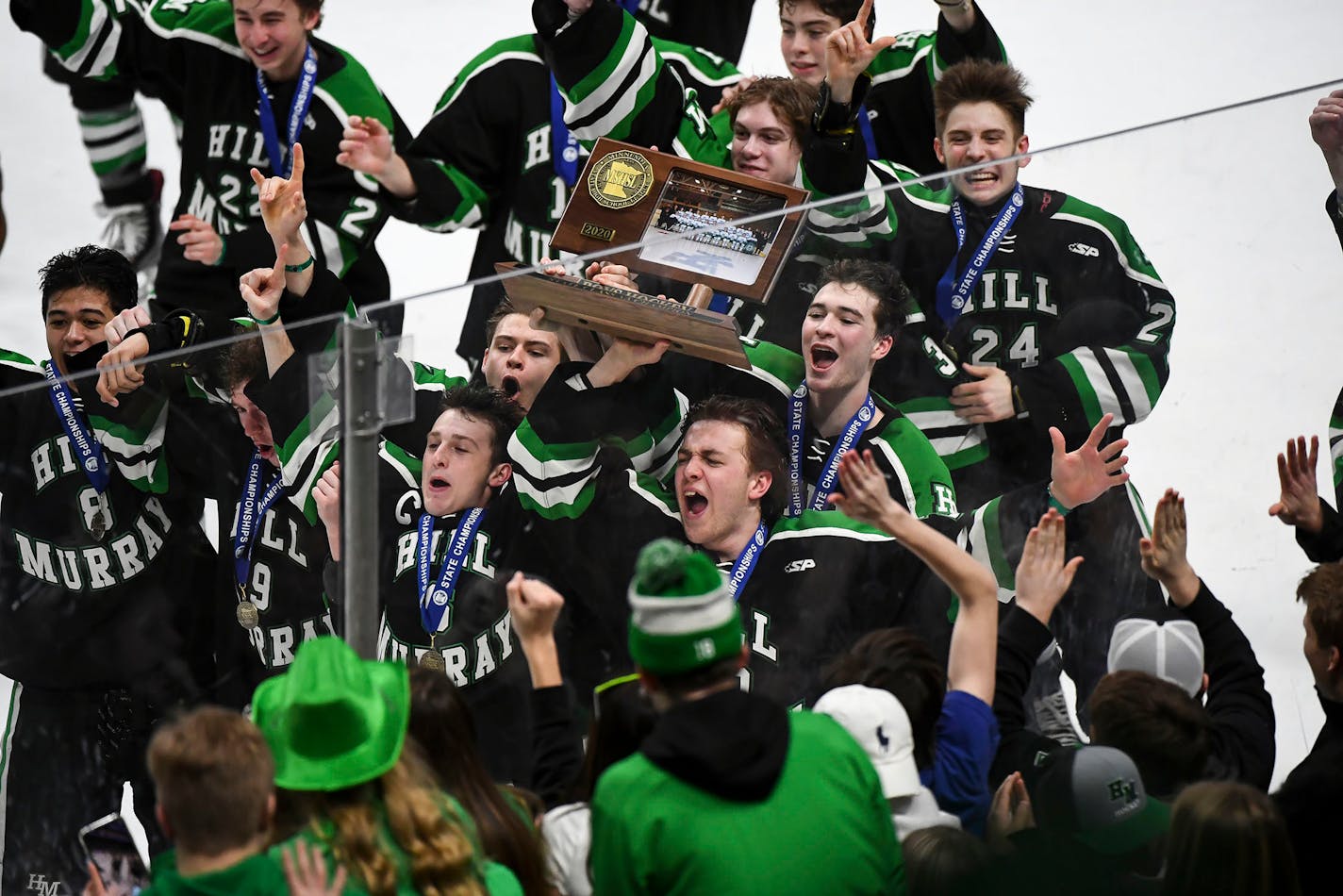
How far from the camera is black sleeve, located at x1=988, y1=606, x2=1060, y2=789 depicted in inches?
96.9

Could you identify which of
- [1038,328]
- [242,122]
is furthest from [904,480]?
[242,122]

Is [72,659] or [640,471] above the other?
[640,471]

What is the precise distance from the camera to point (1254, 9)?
5.38 meters

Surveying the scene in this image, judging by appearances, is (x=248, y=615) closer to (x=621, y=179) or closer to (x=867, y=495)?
(x=621, y=179)

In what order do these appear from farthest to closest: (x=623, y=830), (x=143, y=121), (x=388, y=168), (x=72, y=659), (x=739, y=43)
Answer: (x=143, y=121)
(x=739, y=43)
(x=388, y=168)
(x=72, y=659)
(x=623, y=830)

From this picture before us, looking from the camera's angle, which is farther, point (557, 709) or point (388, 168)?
point (388, 168)

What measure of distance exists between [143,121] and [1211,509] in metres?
4.13

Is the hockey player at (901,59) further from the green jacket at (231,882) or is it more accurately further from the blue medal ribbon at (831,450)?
the green jacket at (231,882)

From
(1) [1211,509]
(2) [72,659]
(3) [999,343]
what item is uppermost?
(3) [999,343]

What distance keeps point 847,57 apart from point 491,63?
4.49ft

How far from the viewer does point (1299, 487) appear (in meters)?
2.52

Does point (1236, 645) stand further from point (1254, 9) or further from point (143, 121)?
point (143, 121)

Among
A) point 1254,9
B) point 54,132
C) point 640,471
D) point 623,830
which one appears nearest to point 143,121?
point 54,132

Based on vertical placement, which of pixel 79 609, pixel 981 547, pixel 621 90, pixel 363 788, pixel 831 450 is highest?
pixel 621 90
